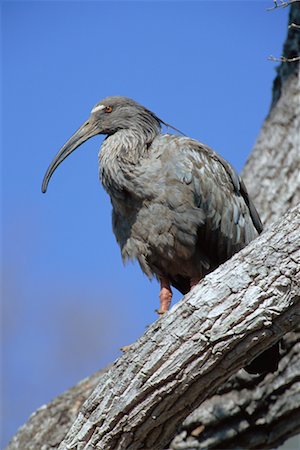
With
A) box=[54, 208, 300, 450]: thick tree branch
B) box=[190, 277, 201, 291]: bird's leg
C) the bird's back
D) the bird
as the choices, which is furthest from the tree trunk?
box=[190, 277, 201, 291]: bird's leg

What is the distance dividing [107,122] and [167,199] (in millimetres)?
985

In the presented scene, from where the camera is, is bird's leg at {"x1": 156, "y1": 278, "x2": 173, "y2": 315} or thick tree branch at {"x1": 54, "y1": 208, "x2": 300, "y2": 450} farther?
bird's leg at {"x1": 156, "y1": 278, "x2": 173, "y2": 315}

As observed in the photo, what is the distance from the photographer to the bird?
21.3 ft

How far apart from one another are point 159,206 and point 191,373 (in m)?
1.71

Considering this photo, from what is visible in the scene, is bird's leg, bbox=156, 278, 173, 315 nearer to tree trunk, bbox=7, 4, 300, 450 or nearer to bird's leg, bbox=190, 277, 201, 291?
bird's leg, bbox=190, 277, 201, 291

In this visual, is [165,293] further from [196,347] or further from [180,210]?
[196,347]

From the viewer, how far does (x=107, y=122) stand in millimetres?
7051

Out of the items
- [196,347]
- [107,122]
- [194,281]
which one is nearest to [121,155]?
[107,122]

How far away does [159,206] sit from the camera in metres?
6.48

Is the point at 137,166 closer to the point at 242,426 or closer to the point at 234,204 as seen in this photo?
the point at 234,204

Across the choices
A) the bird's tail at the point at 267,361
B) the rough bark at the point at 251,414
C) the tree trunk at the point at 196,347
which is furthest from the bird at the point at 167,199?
the tree trunk at the point at 196,347

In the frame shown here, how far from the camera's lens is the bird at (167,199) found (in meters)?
6.49

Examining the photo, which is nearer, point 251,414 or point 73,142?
point 73,142

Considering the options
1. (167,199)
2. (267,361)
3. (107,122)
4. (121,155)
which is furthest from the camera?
(107,122)
